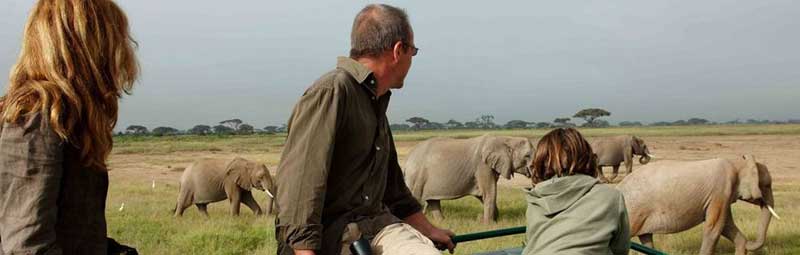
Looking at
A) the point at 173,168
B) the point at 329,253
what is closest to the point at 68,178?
the point at 329,253

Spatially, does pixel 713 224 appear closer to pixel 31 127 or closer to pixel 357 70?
pixel 357 70

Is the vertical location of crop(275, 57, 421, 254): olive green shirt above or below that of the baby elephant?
above

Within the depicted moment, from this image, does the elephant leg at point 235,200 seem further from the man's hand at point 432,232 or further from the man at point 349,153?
the man at point 349,153

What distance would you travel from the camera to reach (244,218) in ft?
43.5

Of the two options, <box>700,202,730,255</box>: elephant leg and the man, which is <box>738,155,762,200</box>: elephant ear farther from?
the man

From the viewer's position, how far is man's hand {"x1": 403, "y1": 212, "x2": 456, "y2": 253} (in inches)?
119

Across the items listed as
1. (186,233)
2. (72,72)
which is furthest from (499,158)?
(72,72)

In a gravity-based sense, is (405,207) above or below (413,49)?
below

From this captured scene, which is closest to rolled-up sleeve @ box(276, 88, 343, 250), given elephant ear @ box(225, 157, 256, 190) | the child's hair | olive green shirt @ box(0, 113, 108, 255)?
olive green shirt @ box(0, 113, 108, 255)

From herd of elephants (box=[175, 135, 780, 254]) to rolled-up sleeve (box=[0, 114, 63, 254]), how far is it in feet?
23.7

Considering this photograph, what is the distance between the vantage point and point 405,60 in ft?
8.28

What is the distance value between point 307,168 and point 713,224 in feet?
22.9

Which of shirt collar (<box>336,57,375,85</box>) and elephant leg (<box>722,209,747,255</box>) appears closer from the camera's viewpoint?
shirt collar (<box>336,57,375,85</box>)

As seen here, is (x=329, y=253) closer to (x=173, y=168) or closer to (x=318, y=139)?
(x=318, y=139)
